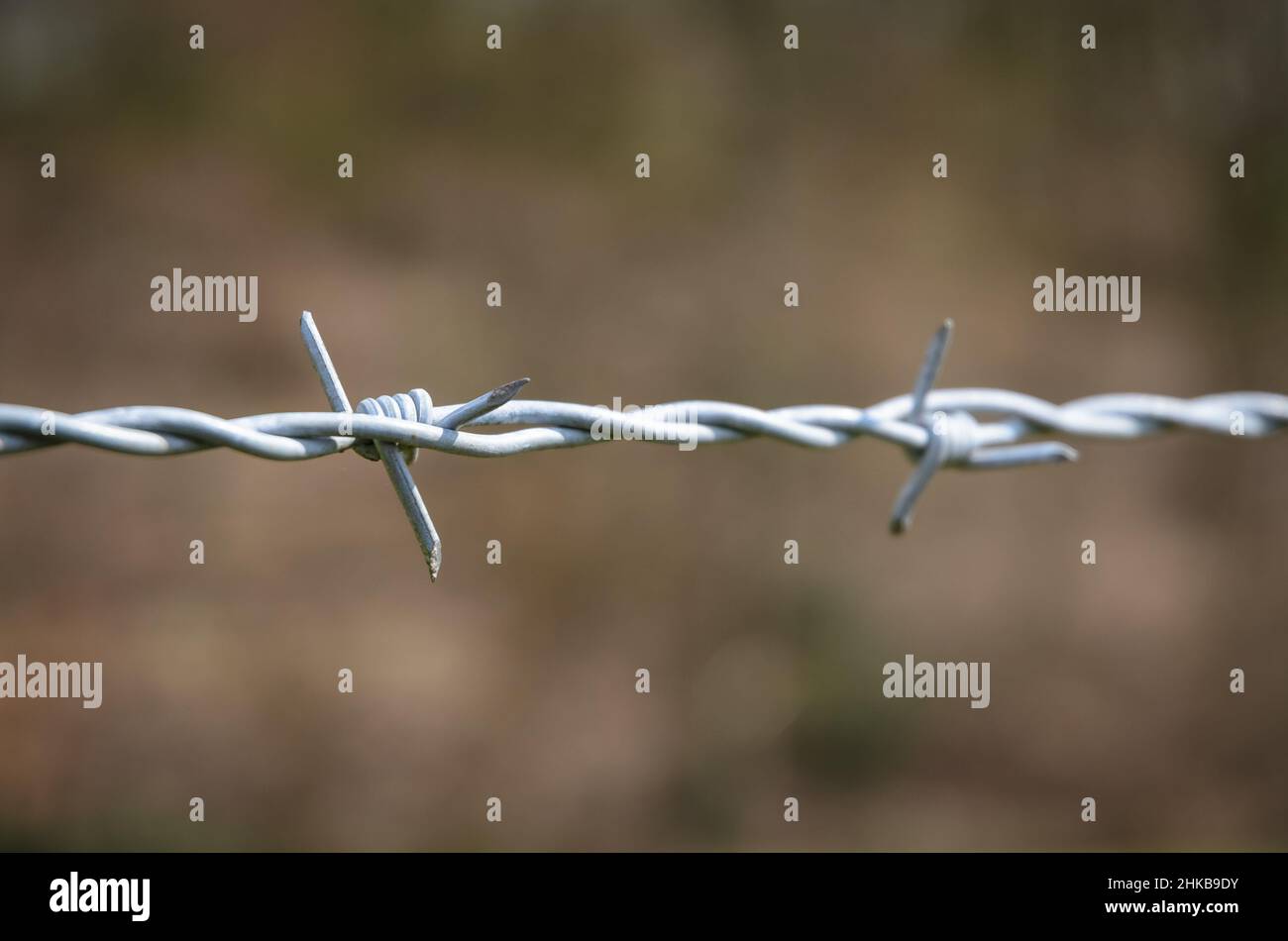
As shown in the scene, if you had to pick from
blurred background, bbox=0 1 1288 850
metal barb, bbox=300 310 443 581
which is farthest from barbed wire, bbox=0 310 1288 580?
blurred background, bbox=0 1 1288 850

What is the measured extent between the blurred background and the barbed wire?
7.40 ft

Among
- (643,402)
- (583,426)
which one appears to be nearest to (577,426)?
(583,426)

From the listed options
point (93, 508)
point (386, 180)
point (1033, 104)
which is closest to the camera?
point (93, 508)

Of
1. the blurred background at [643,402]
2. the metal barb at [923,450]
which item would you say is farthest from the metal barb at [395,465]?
the blurred background at [643,402]

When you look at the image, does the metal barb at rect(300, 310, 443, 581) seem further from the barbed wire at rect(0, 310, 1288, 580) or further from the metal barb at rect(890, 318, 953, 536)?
the metal barb at rect(890, 318, 953, 536)

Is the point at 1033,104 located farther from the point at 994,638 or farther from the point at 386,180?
the point at 386,180

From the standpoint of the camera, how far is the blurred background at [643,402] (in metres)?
3.45

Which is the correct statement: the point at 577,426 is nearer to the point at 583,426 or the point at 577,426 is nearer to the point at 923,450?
the point at 583,426

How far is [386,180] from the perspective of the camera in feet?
12.3

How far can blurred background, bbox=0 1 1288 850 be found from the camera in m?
3.45

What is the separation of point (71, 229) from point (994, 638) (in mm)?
3738

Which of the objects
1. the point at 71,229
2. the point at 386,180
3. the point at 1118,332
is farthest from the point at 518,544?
the point at 1118,332

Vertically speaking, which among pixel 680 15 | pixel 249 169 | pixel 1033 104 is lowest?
pixel 249 169

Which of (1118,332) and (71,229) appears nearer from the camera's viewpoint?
(71,229)
